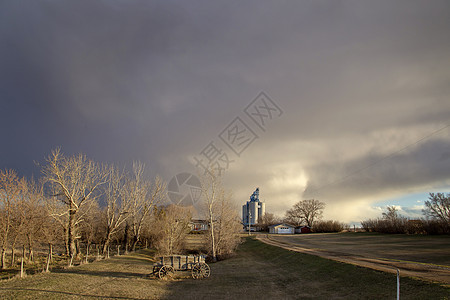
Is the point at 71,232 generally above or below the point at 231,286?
above

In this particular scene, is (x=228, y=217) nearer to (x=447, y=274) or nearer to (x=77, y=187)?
(x=77, y=187)

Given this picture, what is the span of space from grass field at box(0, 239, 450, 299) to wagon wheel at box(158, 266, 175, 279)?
0.46 m

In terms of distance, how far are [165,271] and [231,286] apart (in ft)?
17.2

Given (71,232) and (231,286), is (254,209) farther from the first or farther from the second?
(231,286)

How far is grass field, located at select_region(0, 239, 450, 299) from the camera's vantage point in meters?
14.0

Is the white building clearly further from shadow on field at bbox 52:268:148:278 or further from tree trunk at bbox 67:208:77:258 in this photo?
shadow on field at bbox 52:268:148:278

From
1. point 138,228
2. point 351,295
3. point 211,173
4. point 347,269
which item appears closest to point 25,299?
point 351,295

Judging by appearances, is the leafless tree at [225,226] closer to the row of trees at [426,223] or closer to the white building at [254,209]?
the row of trees at [426,223]

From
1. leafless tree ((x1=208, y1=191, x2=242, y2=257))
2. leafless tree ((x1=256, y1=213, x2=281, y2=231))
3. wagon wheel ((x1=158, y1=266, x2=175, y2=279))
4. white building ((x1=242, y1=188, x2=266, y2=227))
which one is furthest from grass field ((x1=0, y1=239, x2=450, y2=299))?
white building ((x1=242, y1=188, x2=266, y2=227))

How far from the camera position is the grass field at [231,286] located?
46.0 feet

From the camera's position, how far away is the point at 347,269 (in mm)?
19828

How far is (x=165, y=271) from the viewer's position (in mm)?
20641

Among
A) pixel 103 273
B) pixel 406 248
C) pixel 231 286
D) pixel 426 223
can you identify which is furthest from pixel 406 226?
pixel 103 273

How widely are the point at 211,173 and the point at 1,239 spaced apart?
2501 centimetres
